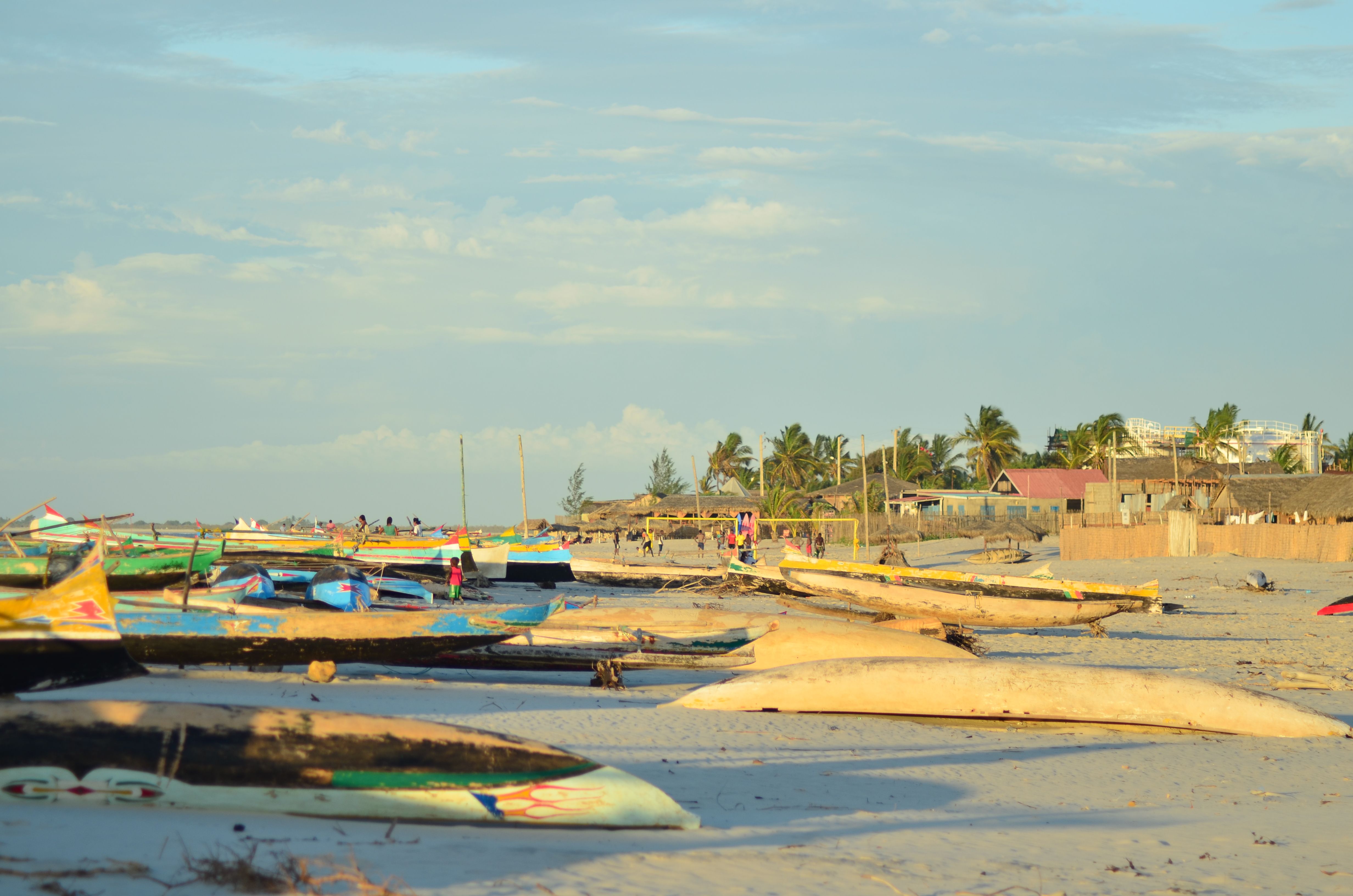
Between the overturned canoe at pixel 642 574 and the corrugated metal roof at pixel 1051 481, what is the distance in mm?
33392

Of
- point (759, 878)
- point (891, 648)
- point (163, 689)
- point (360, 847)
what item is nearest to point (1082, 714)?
point (891, 648)

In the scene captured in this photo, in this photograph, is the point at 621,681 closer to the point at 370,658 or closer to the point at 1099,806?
the point at 370,658

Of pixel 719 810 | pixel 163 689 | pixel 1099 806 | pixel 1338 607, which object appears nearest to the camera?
pixel 719 810

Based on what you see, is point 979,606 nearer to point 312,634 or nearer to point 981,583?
point 981,583

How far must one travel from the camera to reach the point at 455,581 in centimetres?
2308

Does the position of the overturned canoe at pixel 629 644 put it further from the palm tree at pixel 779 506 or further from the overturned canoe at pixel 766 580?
the palm tree at pixel 779 506

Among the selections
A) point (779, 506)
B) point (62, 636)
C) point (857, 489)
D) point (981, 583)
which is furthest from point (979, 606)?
point (857, 489)

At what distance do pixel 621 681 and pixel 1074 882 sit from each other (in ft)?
27.1

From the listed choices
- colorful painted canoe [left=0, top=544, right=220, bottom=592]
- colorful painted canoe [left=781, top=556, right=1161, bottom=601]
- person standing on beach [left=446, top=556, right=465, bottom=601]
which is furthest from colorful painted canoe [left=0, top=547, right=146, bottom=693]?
colorful painted canoe [left=781, top=556, right=1161, bottom=601]

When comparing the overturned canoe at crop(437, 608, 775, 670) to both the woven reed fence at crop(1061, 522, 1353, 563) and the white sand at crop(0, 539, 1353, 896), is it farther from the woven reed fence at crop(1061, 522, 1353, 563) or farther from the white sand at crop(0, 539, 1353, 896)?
the woven reed fence at crop(1061, 522, 1353, 563)

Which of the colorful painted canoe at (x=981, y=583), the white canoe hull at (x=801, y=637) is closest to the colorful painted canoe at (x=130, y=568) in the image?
the white canoe hull at (x=801, y=637)

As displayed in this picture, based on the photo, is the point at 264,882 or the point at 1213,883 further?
the point at 1213,883

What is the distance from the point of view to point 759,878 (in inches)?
201

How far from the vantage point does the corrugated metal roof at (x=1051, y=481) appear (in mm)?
59562
